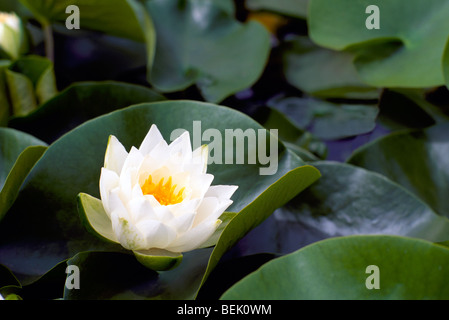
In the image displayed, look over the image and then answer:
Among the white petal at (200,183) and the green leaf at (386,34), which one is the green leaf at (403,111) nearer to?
the green leaf at (386,34)

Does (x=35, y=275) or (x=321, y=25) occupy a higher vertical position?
(x=321, y=25)

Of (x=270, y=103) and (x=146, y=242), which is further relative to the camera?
(x=270, y=103)

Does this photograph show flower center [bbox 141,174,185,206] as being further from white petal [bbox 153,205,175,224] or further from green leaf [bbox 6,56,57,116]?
green leaf [bbox 6,56,57,116]

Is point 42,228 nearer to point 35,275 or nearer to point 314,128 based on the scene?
point 35,275

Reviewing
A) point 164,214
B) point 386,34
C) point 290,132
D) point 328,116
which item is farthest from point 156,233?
point 386,34

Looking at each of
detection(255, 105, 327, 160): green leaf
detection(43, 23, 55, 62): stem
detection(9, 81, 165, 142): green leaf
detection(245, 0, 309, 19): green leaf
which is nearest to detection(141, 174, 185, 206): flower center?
detection(9, 81, 165, 142): green leaf

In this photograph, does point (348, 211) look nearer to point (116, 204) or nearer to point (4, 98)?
point (116, 204)
